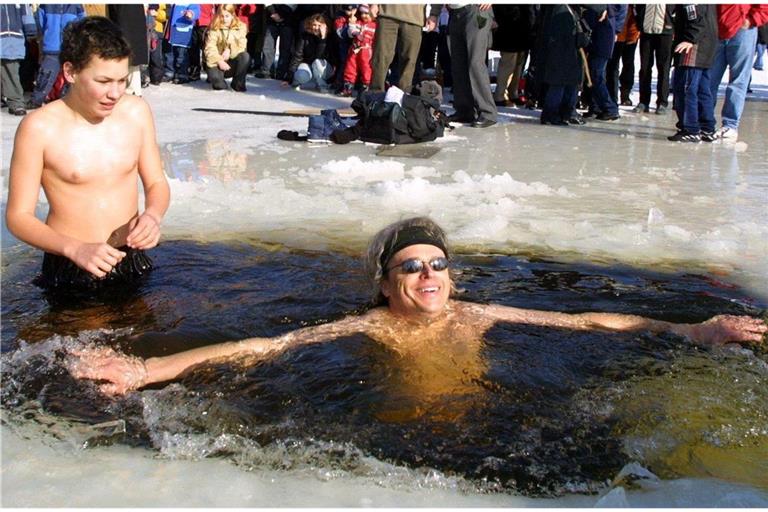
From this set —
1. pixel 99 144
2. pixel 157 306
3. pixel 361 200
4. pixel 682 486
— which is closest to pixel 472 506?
pixel 682 486

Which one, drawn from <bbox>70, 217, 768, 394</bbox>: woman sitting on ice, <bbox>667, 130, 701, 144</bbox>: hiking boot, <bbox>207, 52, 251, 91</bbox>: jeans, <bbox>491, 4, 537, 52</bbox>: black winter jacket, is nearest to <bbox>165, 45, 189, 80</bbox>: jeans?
<bbox>207, 52, 251, 91</bbox>: jeans

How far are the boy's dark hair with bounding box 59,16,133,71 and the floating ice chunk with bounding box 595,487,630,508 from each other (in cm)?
280

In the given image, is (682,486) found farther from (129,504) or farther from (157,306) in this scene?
(157,306)

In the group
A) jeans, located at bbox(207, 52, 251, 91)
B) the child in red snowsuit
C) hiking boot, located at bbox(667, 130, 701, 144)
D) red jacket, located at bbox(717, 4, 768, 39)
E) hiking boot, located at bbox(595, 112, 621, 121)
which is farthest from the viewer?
jeans, located at bbox(207, 52, 251, 91)

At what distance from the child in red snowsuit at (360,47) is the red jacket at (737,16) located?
524 centimetres

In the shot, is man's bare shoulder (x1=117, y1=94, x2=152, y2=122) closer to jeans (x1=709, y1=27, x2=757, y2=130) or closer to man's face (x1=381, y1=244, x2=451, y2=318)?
man's face (x1=381, y1=244, x2=451, y2=318)

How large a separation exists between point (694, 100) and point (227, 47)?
24.2ft

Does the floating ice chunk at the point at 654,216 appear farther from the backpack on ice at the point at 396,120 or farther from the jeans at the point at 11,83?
the jeans at the point at 11,83

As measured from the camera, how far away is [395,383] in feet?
11.2

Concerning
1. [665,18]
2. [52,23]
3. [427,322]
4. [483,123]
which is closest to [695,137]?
[483,123]

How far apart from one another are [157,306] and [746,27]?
6.63 metres

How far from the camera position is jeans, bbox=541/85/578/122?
34.8ft

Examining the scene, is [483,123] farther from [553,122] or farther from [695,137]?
[695,137]

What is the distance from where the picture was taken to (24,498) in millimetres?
2363
